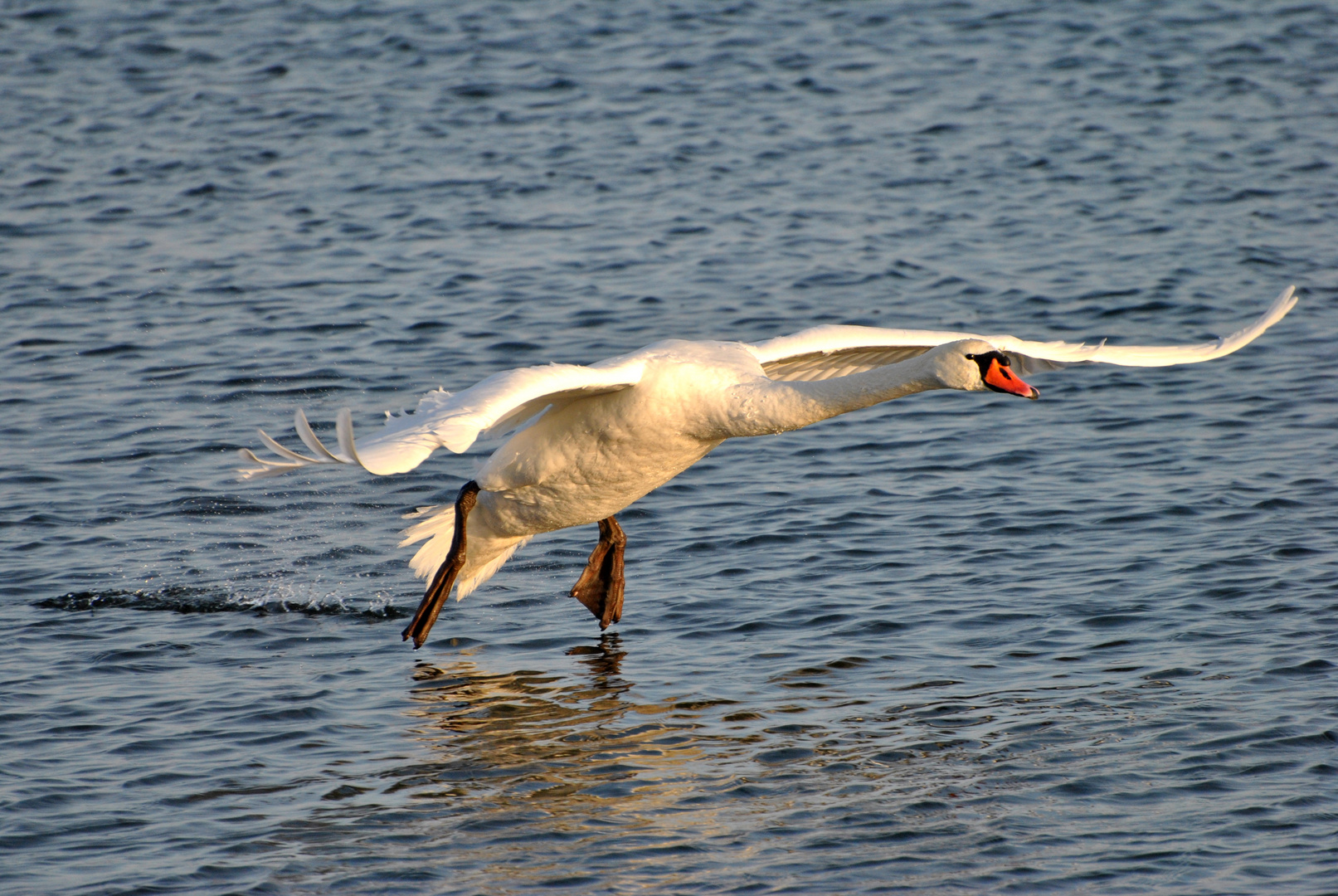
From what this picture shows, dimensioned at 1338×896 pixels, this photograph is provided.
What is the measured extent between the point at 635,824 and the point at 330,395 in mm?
6733

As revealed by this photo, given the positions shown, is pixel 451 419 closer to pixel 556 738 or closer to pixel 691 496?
pixel 556 738

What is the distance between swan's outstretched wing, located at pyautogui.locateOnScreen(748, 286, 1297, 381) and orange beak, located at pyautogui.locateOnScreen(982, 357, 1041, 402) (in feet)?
2.05

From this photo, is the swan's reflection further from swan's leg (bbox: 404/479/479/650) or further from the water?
swan's leg (bbox: 404/479/479/650)

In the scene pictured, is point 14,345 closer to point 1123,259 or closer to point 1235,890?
point 1123,259

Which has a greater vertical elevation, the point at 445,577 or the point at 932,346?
the point at 932,346

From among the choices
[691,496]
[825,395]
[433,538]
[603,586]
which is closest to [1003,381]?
[825,395]

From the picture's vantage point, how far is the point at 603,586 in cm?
934

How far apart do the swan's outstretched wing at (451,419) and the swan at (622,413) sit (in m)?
0.01

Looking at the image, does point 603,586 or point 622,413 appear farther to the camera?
point 603,586

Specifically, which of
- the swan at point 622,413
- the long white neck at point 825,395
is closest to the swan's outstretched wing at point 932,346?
the swan at point 622,413

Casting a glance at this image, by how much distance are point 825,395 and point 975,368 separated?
2.38 feet

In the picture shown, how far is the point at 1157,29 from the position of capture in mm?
23734

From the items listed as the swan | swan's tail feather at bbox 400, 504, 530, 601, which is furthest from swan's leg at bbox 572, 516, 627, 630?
swan's tail feather at bbox 400, 504, 530, 601

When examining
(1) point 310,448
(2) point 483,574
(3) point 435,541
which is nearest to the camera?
(1) point 310,448
